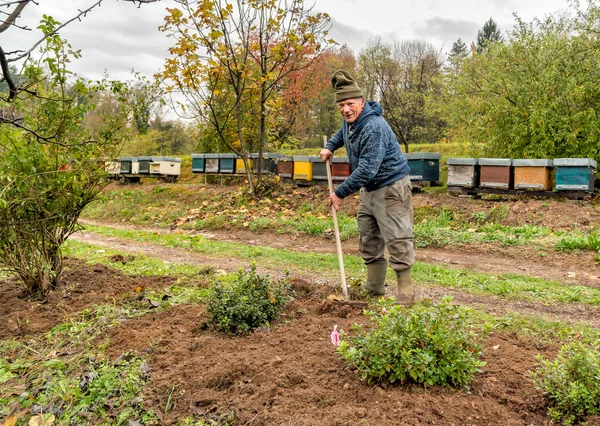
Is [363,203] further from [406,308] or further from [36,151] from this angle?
[36,151]

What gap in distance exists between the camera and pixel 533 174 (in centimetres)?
1170

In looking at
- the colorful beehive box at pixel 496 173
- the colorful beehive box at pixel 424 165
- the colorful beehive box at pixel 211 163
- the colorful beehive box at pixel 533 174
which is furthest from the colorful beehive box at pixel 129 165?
the colorful beehive box at pixel 533 174

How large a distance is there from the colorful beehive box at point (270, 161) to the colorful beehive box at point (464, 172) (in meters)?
6.48

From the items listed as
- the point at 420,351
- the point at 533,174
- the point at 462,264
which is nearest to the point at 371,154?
the point at 420,351

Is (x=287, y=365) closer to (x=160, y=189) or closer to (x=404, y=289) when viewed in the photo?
(x=404, y=289)

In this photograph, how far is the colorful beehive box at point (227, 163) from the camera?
723 inches

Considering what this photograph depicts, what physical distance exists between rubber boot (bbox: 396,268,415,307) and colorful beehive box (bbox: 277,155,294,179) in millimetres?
11369

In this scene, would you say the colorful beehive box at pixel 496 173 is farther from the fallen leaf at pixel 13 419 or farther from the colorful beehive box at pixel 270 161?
the fallen leaf at pixel 13 419

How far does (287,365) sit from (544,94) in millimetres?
12806

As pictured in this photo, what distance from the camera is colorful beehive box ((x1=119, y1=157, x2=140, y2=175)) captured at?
22547mm

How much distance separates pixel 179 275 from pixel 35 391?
312 centimetres

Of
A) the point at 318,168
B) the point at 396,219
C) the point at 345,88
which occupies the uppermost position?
the point at 345,88

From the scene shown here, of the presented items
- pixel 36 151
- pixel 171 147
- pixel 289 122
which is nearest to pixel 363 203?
pixel 36 151

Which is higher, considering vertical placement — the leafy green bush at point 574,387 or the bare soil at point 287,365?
the leafy green bush at point 574,387
